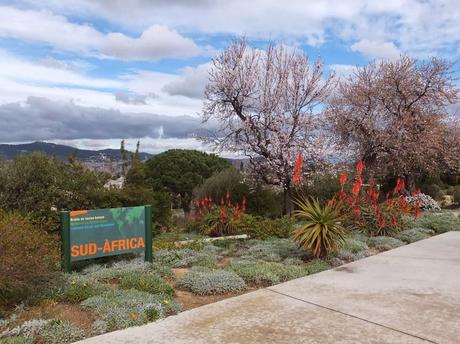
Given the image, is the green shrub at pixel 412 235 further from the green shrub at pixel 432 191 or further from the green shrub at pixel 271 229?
the green shrub at pixel 432 191

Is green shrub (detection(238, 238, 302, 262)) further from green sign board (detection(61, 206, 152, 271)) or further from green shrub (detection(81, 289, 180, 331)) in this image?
green shrub (detection(81, 289, 180, 331))

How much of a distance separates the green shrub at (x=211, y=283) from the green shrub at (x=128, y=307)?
0.69m

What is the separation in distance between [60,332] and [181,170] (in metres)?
34.7

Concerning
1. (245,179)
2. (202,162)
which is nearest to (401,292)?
(245,179)

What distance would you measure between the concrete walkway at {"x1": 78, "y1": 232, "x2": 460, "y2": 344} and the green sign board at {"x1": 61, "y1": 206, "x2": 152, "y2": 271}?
8.63 feet

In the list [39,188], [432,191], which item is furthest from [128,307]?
[432,191]

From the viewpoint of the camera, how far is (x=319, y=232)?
28.7 ft

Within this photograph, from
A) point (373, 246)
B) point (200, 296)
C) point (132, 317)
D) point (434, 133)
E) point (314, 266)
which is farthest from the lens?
point (434, 133)

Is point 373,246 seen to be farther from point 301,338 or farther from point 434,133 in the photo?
point 434,133

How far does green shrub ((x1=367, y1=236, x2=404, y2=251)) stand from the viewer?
10.5m

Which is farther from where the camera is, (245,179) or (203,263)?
(245,179)

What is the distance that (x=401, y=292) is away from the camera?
6.48m

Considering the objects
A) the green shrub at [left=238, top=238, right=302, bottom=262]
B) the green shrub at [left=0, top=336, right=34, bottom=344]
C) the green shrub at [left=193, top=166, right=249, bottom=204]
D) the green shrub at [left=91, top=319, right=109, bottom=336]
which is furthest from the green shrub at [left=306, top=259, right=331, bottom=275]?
the green shrub at [left=193, top=166, right=249, bottom=204]

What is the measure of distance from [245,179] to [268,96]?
3198mm
